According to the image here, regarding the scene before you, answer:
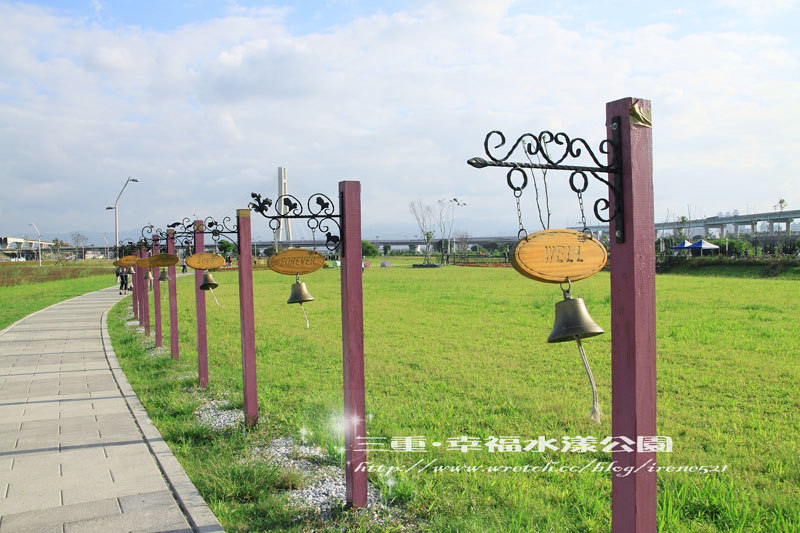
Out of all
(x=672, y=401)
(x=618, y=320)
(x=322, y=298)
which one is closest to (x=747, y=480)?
(x=672, y=401)

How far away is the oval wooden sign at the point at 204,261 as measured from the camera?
6.88 metres

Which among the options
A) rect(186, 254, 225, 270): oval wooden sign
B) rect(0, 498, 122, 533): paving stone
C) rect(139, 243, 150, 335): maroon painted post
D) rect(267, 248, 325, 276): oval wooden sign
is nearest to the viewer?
rect(0, 498, 122, 533): paving stone

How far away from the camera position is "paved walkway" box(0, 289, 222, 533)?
3639 mm

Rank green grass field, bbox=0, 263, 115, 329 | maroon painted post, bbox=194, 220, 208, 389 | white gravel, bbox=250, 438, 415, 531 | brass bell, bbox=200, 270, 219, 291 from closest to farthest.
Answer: white gravel, bbox=250, 438, 415, 531, maroon painted post, bbox=194, 220, 208, 389, brass bell, bbox=200, 270, 219, 291, green grass field, bbox=0, 263, 115, 329

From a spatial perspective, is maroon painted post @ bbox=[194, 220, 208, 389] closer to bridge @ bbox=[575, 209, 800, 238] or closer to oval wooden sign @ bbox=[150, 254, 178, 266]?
oval wooden sign @ bbox=[150, 254, 178, 266]

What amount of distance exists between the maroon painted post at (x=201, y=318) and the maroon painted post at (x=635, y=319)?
18.7ft

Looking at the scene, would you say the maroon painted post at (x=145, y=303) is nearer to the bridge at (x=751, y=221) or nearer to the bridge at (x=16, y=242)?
the bridge at (x=751, y=221)

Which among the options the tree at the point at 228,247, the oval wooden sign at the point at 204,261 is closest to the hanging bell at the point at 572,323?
the oval wooden sign at the point at 204,261

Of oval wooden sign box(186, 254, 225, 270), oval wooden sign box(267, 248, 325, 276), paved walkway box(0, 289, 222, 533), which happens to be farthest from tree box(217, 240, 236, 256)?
oval wooden sign box(267, 248, 325, 276)

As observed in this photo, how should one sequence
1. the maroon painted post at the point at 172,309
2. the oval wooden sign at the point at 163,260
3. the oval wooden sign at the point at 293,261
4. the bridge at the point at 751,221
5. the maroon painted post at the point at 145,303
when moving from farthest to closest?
the bridge at the point at 751,221 < the maroon painted post at the point at 145,303 < the maroon painted post at the point at 172,309 < the oval wooden sign at the point at 163,260 < the oval wooden sign at the point at 293,261

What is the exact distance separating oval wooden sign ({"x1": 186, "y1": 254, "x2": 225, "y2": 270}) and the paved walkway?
168cm

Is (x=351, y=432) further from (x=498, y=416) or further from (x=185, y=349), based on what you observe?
(x=185, y=349)

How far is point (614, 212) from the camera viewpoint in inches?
92.4

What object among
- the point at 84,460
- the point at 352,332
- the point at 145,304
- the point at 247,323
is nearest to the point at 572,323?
the point at 352,332
